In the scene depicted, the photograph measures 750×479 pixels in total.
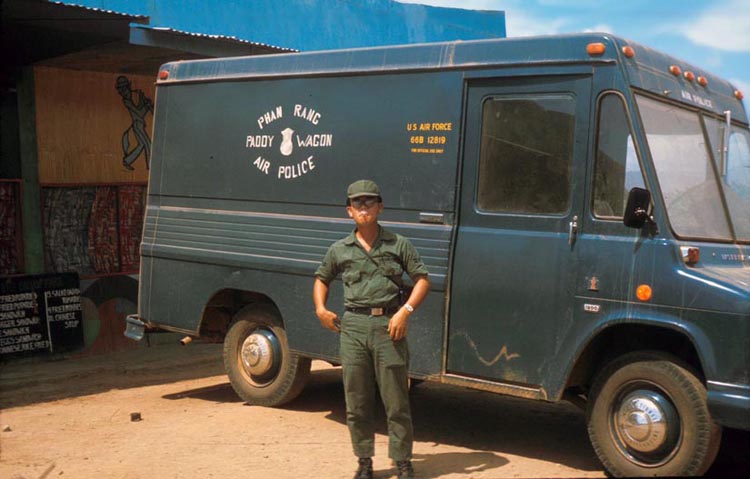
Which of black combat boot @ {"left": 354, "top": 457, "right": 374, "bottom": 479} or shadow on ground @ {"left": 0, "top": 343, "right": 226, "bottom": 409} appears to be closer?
black combat boot @ {"left": 354, "top": 457, "right": 374, "bottom": 479}

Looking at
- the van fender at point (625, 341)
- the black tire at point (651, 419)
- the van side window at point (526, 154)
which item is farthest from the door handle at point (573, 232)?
the black tire at point (651, 419)

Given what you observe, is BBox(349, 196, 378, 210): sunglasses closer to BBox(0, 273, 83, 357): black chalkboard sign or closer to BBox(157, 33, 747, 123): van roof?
BBox(157, 33, 747, 123): van roof

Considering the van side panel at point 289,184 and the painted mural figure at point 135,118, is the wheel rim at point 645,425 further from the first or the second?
the painted mural figure at point 135,118

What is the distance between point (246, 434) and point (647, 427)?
10.5 ft

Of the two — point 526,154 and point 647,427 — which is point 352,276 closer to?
point 526,154

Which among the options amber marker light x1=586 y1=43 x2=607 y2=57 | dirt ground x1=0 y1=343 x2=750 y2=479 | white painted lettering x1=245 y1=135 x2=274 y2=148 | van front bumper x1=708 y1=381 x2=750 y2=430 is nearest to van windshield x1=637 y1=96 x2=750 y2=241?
amber marker light x1=586 y1=43 x2=607 y2=57

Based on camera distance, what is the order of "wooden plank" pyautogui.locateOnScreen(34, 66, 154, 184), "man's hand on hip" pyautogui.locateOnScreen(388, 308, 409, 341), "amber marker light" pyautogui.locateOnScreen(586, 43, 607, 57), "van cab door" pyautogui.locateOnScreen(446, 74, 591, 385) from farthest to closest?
1. "wooden plank" pyautogui.locateOnScreen(34, 66, 154, 184)
2. "van cab door" pyautogui.locateOnScreen(446, 74, 591, 385)
3. "amber marker light" pyautogui.locateOnScreen(586, 43, 607, 57)
4. "man's hand on hip" pyautogui.locateOnScreen(388, 308, 409, 341)

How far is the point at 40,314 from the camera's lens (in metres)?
11.5

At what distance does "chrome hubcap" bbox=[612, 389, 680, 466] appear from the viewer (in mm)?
5844

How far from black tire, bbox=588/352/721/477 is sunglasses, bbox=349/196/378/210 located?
73.8 inches

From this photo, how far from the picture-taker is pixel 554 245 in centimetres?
641

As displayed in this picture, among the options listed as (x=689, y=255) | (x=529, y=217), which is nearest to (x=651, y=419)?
(x=689, y=255)

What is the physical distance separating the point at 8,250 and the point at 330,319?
21.6ft

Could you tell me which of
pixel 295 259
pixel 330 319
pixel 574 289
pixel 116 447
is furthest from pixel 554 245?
pixel 116 447
